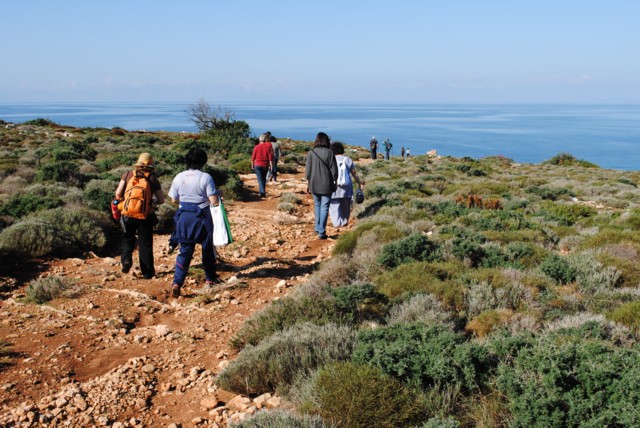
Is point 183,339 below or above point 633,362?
below

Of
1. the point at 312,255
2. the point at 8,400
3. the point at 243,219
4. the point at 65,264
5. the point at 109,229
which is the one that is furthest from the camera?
the point at 243,219

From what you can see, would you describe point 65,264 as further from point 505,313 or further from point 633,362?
point 633,362

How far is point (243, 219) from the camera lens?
11570mm

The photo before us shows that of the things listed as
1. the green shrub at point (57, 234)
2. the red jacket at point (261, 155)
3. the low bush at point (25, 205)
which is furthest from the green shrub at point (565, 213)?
the low bush at point (25, 205)

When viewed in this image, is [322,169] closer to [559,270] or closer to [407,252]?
[407,252]

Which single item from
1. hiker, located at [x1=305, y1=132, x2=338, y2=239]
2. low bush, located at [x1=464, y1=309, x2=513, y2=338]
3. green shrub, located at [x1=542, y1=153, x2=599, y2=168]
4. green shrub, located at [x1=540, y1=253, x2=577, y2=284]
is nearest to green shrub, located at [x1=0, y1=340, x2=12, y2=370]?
low bush, located at [x1=464, y1=309, x2=513, y2=338]

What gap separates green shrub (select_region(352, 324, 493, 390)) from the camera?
363 cm

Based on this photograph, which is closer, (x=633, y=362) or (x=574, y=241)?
(x=633, y=362)

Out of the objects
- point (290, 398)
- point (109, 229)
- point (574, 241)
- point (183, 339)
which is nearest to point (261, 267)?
point (183, 339)

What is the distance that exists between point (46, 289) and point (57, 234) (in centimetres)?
233

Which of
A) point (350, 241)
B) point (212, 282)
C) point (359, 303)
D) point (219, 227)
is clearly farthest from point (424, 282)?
point (212, 282)

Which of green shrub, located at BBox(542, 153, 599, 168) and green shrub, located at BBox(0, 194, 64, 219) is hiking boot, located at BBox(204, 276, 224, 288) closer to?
green shrub, located at BBox(0, 194, 64, 219)

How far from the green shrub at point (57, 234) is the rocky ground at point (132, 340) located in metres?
0.40

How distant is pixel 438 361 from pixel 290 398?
3.79ft
